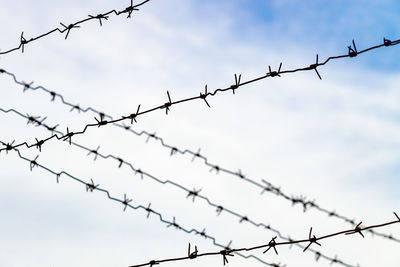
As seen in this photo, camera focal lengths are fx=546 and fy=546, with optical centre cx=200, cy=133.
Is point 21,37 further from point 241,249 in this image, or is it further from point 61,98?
point 241,249

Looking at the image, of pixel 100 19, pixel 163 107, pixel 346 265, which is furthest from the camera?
pixel 346 265

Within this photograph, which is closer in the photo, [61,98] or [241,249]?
[241,249]

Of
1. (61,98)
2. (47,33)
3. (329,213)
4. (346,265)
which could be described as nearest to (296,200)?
(329,213)

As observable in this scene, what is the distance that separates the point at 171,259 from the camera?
128 inches

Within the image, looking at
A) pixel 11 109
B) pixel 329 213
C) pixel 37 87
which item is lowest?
pixel 329 213

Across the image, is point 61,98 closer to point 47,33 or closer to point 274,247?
point 47,33

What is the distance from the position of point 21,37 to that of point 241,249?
8.95ft

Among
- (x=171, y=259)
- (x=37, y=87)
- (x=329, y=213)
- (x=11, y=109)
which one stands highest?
(x=37, y=87)

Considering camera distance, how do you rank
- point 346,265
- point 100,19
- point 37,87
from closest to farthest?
point 100,19 → point 346,265 → point 37,87

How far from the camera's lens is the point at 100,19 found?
418cm

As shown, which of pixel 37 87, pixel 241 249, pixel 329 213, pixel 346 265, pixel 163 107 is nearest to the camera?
pixel 241 249

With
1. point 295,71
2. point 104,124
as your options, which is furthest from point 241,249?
point 104,124

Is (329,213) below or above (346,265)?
above

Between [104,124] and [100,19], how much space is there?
85 centimetres
